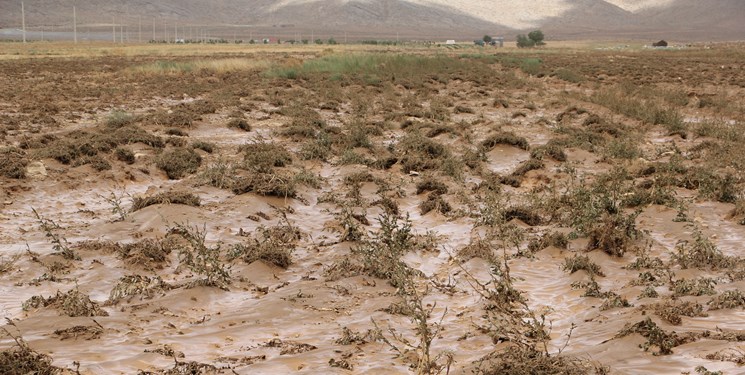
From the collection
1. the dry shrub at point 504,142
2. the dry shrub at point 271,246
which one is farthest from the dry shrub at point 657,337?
the dry shrub at point 504,142

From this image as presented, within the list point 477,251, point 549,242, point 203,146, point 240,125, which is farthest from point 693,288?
point 240,125

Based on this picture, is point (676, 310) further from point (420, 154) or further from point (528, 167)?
point (420, 154)

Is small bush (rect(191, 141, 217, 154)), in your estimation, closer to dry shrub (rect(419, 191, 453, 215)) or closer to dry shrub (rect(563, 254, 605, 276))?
dry shrub (rect(419, 191, 453, 215))

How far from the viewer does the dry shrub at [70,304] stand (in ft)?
19.2

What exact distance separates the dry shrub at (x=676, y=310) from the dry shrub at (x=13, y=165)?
9.49 m

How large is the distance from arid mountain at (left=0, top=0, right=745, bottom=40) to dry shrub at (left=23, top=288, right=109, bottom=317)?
451 feet

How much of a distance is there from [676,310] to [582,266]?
5.30ft

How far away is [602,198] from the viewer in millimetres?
9055

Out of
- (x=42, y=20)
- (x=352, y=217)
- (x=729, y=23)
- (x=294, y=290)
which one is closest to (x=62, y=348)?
(x=294, y=290)

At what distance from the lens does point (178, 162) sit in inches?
484

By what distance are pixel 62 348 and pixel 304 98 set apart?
18.5 meters

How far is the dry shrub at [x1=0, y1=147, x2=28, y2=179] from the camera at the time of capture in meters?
10.9

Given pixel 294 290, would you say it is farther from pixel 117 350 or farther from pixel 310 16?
pixel 310 16

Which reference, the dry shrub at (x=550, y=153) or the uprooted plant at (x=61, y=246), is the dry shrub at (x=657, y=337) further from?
the dry shrub at (x=550, y=153)
